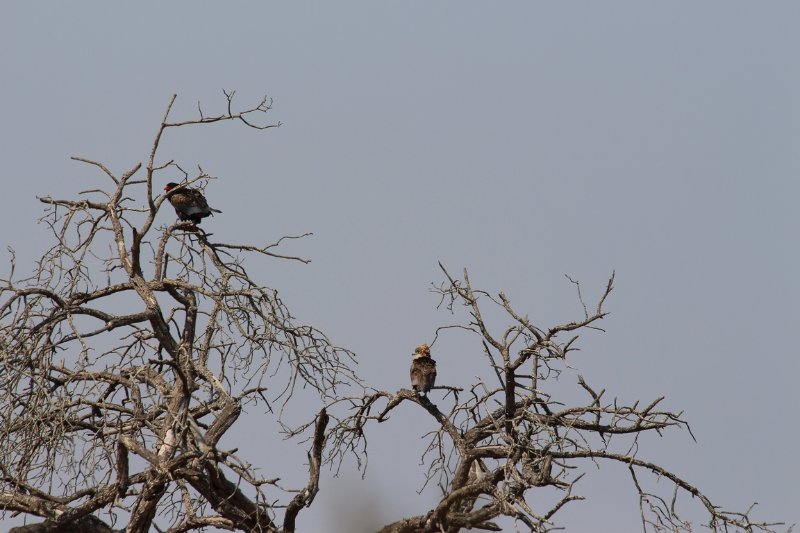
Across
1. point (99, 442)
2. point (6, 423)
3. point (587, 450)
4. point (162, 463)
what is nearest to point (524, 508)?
point (587, 450)

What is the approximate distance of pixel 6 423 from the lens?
690cm

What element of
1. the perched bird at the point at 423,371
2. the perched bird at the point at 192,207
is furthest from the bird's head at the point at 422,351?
the perched bird at the point at 192,207

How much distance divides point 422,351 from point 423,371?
0.43 meters

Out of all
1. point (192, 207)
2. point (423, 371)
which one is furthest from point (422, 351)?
point (192, 207)

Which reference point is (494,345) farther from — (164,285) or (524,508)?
(164,285)

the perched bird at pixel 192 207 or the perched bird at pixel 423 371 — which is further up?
the perched bird at pixel 192 207

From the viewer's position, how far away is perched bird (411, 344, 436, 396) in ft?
28.2

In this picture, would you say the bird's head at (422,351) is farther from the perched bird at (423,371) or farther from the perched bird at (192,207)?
the perched bird at (192,207)

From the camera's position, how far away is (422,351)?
9.22m

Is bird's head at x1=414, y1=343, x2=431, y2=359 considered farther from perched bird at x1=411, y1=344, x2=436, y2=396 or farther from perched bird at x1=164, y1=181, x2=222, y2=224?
perched bird at x1=164, y1=181, x2=222, y2=224

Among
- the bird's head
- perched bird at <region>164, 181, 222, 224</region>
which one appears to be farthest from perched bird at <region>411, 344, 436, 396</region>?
perched bird at <region>164, 181, 222, 224</region>

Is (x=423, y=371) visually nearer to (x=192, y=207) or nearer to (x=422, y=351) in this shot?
(x=422, y=351)

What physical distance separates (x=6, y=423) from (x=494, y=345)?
3.15m

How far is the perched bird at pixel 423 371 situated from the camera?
860cm
